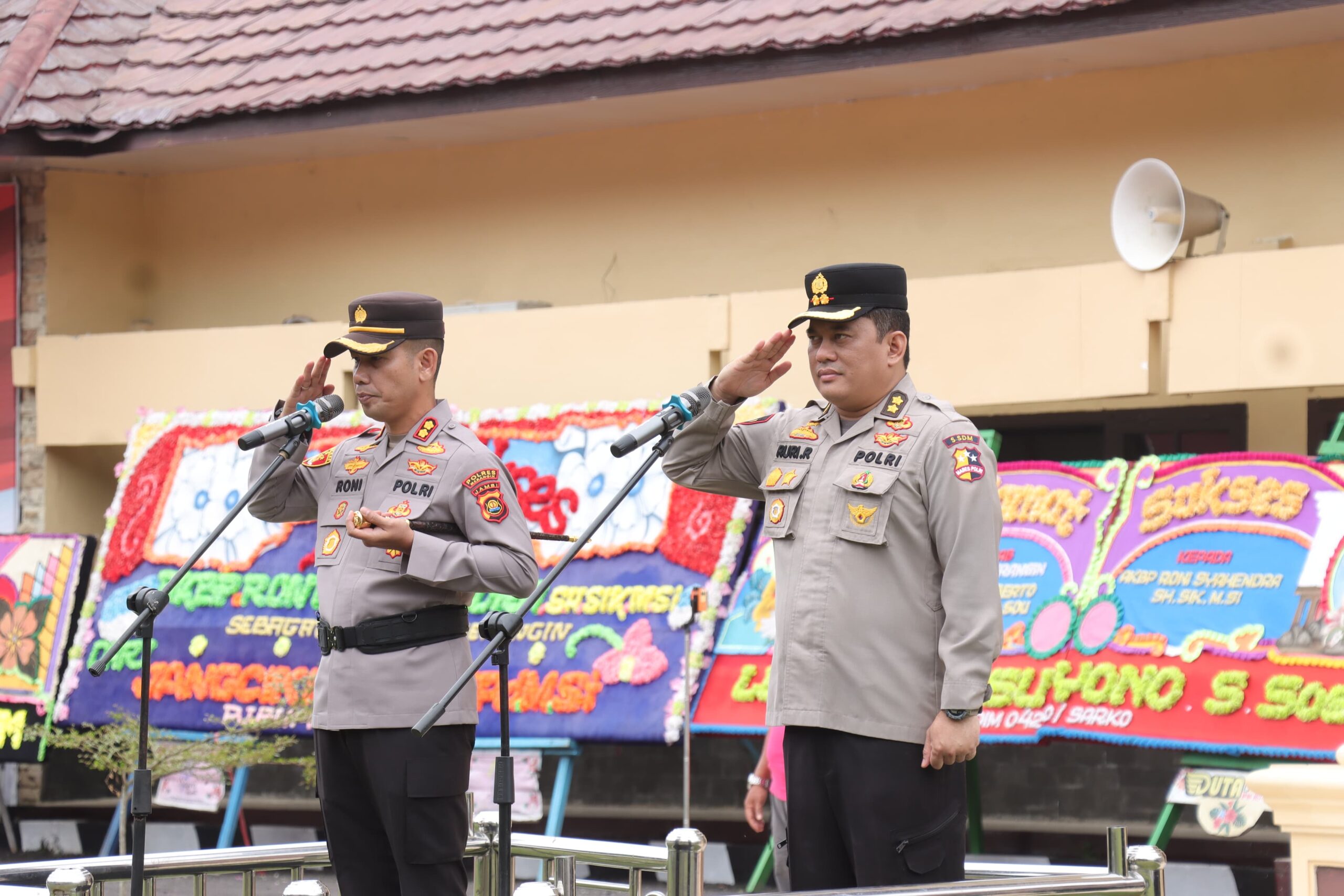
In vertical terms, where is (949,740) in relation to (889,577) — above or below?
below

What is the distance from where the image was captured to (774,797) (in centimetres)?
536

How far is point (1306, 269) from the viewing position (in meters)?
8.51

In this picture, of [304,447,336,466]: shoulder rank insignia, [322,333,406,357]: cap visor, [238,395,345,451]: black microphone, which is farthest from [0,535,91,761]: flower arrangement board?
[322,333,406,357]: cap visor

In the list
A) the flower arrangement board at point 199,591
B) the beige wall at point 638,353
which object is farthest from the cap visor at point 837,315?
the flower arrangement board at point 199,591

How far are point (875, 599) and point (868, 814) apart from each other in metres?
0.47

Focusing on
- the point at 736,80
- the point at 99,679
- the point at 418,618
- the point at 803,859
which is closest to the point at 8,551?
the point at 99,679

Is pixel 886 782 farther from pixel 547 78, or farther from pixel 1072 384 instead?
pixel 547 78

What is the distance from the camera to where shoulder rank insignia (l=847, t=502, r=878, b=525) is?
411cm

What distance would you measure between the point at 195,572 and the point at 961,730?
7173 millimetres

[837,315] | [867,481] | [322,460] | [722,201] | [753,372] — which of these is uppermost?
[722,201]

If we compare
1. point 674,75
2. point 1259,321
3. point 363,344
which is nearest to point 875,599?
point 363,344

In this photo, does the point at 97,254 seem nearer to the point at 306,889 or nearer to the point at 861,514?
the point at 306,889

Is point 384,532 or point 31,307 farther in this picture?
point 31,307

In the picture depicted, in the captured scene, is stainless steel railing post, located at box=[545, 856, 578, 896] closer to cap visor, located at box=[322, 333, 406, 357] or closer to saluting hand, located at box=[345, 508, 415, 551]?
saluting hand, located at box=[345, 508, 415, 551]
